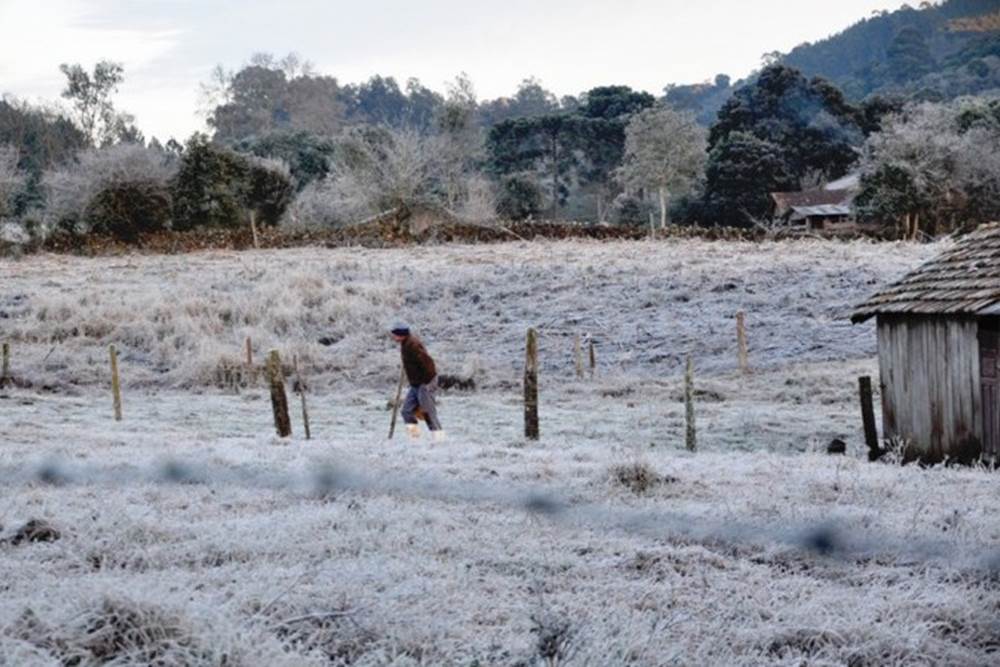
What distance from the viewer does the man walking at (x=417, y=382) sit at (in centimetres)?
1378

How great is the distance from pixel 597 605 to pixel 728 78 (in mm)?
118219

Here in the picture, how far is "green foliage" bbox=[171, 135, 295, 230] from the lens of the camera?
143 feet

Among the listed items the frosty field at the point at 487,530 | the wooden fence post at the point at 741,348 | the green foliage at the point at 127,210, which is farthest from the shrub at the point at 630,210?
the frosty field at the point at 487,530

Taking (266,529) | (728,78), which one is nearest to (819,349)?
(266,529)

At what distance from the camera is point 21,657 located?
12.5 ft

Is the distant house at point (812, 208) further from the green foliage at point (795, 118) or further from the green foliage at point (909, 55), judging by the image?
the green foliage at point (909, 55)

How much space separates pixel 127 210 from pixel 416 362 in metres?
32.5

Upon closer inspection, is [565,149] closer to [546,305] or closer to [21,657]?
[546,305]

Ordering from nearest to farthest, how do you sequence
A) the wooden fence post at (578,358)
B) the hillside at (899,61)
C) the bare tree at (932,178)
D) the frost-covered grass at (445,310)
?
the wooden fence post at (578,358) → the frost-covered grass at (445,310) → the bare tree at (932,178) → the hillside at (899,61)

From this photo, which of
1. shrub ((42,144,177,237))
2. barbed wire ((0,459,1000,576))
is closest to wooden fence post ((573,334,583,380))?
barbed wire ((0,459,1000,576))

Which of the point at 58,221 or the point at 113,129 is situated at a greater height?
the point at 113,129

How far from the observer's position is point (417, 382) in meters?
14.0

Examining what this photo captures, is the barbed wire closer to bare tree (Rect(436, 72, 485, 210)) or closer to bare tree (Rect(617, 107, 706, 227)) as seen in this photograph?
bare tree (Rect(436, 72, 485, 210))

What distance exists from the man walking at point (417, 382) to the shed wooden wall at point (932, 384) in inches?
274
